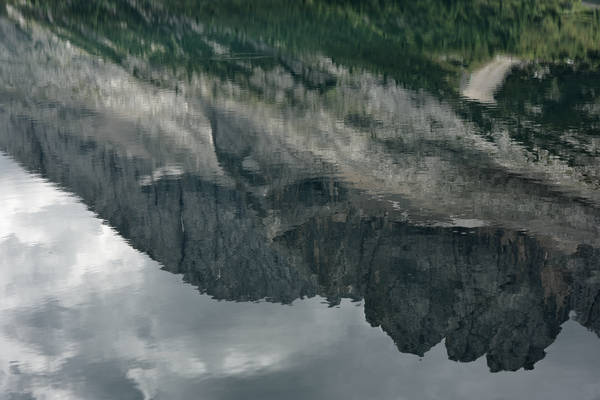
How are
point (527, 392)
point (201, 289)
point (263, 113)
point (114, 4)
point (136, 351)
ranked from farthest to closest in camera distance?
point (114, 4) < point (263, 113) < point (201, 289) < point (136, 351) < point (527, 392)

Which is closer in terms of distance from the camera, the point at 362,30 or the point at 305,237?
the point at 305,237

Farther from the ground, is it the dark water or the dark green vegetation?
the dark water

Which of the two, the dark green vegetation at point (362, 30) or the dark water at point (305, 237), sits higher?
the dark water at point (305, 237)

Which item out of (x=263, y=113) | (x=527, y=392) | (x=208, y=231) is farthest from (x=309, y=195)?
(x=263, y=113)

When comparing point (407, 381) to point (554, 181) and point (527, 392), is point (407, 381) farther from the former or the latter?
point (554, 181)

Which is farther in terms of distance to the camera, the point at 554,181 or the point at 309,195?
the point at 554,181

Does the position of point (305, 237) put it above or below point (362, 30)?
above

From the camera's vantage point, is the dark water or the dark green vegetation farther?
the dark green vegetation

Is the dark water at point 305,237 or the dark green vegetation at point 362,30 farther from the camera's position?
the dark green vegetation at point 362,30
